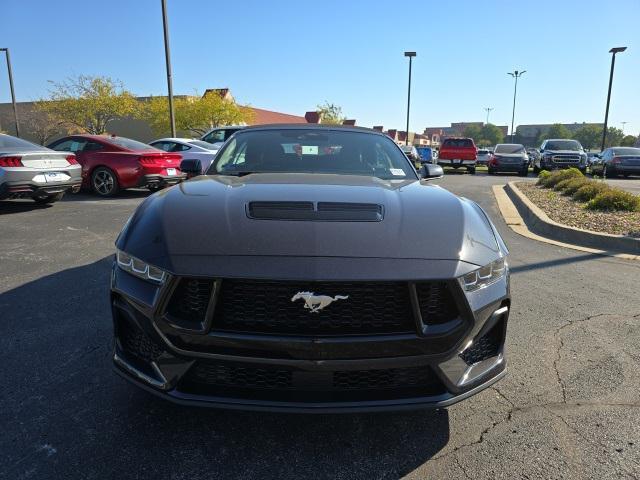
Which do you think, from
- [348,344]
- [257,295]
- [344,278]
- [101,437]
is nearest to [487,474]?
[348,344]

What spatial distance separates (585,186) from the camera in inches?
380

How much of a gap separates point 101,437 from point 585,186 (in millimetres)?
10100

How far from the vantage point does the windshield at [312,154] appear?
3.46 m

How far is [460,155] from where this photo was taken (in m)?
23.1

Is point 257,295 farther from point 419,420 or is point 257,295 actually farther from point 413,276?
point 419,420

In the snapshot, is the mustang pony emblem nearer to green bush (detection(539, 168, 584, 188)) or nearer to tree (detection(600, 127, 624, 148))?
green bush (detection(539, 168, 584, 188))

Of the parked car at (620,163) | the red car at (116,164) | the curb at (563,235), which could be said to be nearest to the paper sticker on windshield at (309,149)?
the curb at (563,235)

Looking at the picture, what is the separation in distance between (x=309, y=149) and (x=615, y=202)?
6.94m

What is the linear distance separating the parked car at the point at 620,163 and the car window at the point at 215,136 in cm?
1561

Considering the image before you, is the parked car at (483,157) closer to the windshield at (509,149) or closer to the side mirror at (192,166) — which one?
the windshield at (509,149)

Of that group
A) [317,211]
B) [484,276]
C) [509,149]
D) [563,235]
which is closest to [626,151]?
[509,149]

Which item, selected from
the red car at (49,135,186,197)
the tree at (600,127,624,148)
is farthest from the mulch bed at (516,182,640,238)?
the tree at (600,127,624,148)

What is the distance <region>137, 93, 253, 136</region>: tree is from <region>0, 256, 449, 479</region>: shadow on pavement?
132 ft

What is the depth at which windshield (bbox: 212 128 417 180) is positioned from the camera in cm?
346
